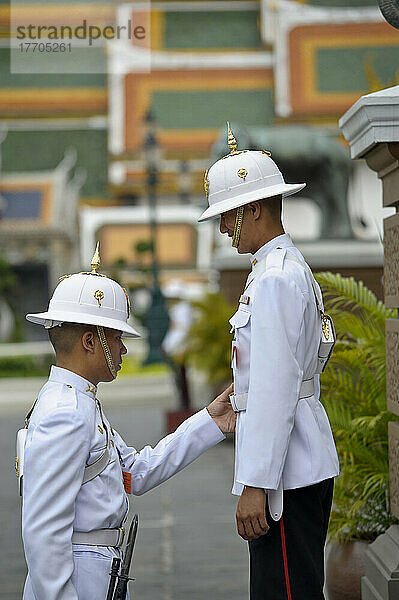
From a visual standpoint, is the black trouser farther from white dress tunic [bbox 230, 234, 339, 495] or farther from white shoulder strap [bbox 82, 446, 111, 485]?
white shoulder strap [bbox 82, 446, 111, 485]

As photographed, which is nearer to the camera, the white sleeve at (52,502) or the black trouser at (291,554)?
the white sleeve at (52,502)

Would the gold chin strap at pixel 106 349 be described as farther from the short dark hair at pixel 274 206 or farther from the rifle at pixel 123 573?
the short dark hair at pixel 274 206

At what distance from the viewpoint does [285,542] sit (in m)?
3.29

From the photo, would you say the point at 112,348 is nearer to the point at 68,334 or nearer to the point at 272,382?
the point at 68,334

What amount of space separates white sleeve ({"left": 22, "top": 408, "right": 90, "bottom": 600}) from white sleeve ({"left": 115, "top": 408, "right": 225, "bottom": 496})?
47cm

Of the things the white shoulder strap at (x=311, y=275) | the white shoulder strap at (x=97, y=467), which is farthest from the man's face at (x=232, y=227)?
the white shoulder strap at (x=97, y=467)

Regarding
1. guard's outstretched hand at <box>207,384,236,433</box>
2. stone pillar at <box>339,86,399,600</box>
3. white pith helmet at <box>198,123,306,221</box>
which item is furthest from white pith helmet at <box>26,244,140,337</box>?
Result: stone pillar at <box>339,86,399,600</box>

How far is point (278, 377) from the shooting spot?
10.4ft

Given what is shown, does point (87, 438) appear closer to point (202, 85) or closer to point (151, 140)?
point (151, 140)

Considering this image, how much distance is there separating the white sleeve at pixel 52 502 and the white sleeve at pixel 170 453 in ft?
1.53

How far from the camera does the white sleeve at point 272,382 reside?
124 inches

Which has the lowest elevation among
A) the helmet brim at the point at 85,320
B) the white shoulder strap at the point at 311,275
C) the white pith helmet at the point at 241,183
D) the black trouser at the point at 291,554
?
the black trouser at the point at 291,554

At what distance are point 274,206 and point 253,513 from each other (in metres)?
0.89

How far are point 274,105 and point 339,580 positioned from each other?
34.1 meters
